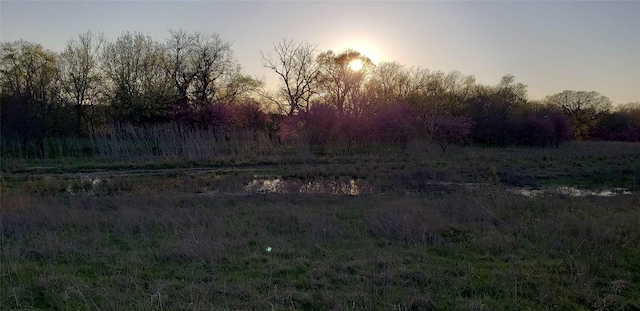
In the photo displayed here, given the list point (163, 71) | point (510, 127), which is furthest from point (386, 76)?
point (163, 71)

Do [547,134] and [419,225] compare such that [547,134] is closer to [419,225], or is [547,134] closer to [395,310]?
[419,225]

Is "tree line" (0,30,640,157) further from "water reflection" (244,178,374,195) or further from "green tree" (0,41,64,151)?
"water reflection" (244,178,374,195)

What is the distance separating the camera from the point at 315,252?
6816mm

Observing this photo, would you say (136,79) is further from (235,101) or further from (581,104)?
(581,104)

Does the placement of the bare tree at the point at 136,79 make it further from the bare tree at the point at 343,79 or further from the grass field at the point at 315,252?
the grass field at the point at 315,252

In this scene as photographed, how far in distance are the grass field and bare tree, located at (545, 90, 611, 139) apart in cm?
5832

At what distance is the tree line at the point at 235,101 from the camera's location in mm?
29031

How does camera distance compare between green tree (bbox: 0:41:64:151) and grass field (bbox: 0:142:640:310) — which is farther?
green tree (bbox: 0:41:64:151)

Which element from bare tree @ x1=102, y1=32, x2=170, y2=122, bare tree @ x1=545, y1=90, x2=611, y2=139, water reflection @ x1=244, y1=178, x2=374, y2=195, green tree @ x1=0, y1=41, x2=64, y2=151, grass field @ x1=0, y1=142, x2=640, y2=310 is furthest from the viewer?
bare tree @ x1=545, y1=90, x2=611, y2=139

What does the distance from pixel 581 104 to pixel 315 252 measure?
70868 millimetres

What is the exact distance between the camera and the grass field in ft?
15.9

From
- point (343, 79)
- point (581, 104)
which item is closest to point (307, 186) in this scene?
point (343, 79)

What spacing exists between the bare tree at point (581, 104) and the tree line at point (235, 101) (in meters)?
14.3

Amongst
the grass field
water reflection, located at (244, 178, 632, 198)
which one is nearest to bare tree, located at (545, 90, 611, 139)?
water reflection, located at (244, 178, 632, 198)
